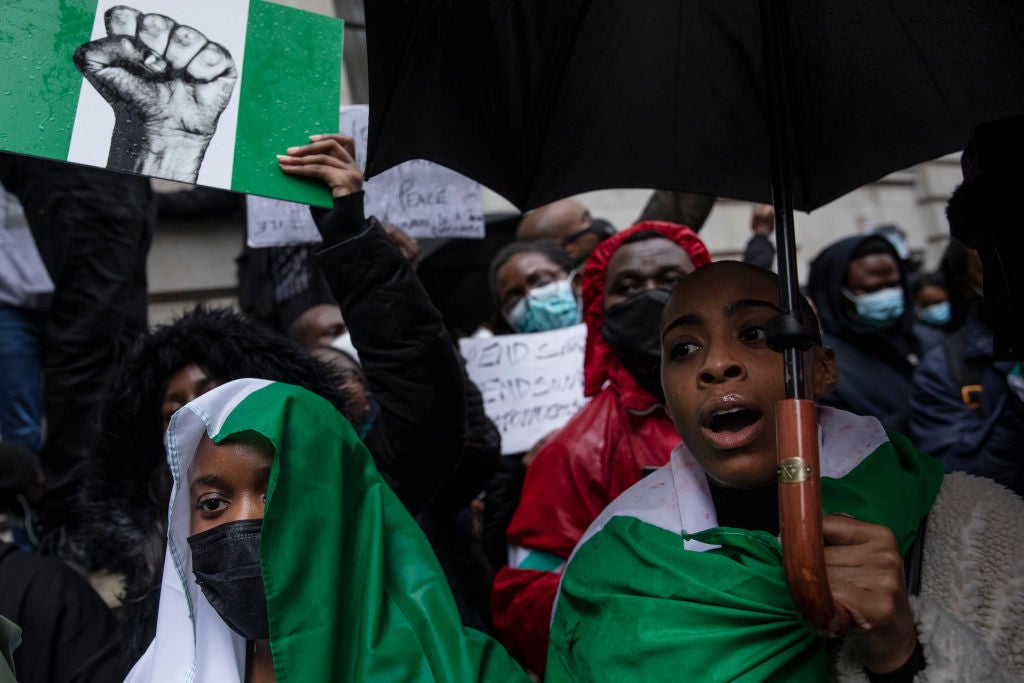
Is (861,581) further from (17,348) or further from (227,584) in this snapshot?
(17,348)

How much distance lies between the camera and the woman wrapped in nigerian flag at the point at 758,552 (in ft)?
4.83

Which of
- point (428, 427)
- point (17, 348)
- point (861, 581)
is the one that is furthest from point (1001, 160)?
point (17, 348)

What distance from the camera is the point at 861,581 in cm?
134

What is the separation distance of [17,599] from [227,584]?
2.58 ft

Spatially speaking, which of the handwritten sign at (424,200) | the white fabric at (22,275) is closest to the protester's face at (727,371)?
the handwritten sign at (424,200)

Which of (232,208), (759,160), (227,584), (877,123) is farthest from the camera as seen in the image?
(232,208)

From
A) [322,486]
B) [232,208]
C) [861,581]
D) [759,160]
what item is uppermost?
[232,208]

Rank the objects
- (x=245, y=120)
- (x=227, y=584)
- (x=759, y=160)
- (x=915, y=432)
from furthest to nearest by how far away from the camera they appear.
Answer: (x=915, y=432)
(x=759, y=160)
(x=245, y=120)
(x=227, y=584)

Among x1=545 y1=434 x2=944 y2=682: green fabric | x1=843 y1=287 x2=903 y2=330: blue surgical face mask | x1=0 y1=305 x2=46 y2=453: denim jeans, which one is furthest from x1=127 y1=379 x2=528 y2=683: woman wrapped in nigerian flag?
x1=843 y1=287 x2=903 y2=330: blue surgical face mask

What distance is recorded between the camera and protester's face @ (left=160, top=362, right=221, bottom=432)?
2.48 meters

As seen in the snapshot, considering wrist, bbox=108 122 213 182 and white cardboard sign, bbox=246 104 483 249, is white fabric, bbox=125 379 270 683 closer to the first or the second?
wrist, bbox=108 122 213 182

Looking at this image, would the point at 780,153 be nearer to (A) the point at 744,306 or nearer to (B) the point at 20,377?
(A) the point at 744,306

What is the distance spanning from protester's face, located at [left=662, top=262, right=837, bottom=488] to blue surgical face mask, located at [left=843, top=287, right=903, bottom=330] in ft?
8.11

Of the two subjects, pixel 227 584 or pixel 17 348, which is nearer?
pixel 227 584
